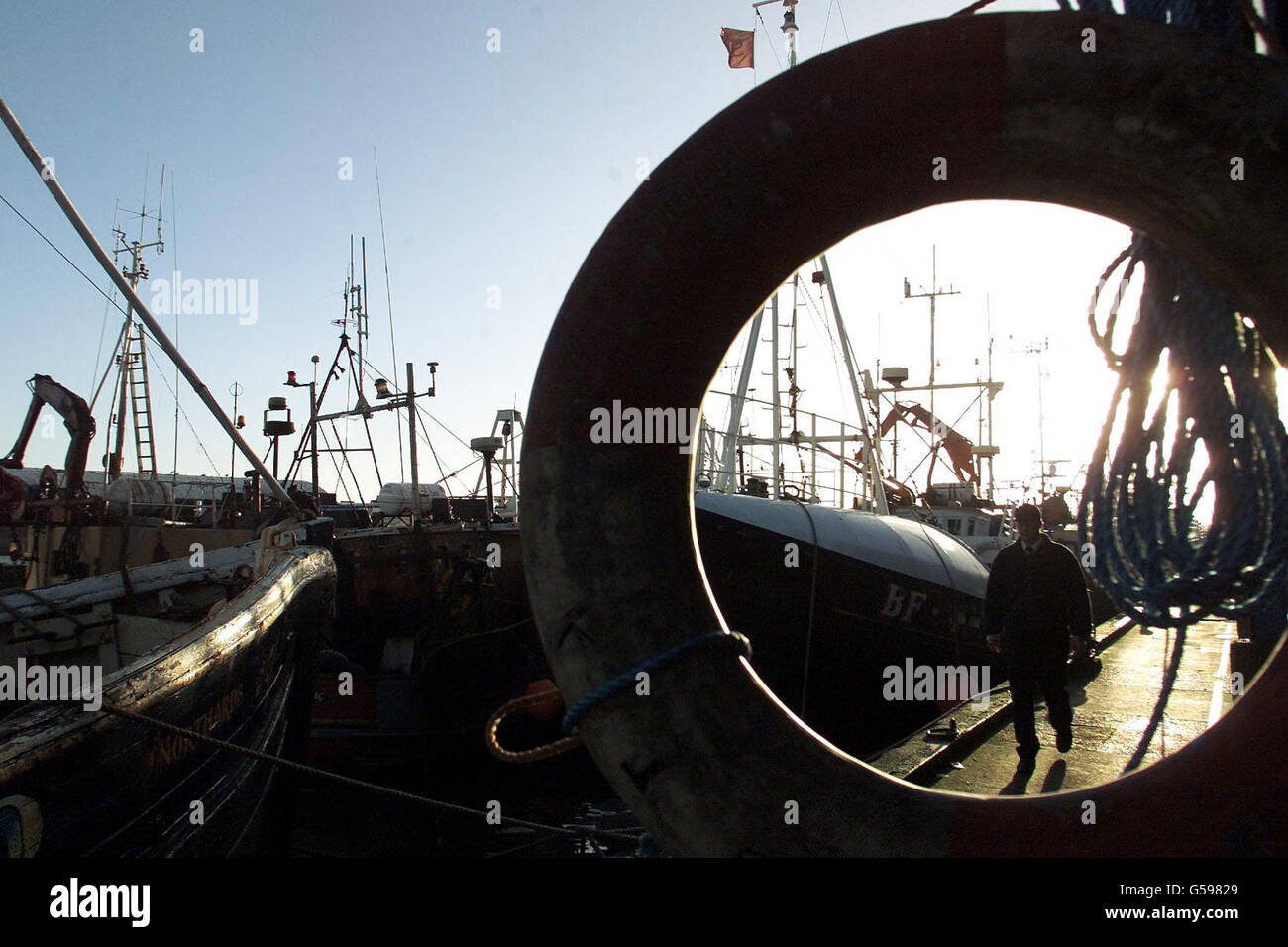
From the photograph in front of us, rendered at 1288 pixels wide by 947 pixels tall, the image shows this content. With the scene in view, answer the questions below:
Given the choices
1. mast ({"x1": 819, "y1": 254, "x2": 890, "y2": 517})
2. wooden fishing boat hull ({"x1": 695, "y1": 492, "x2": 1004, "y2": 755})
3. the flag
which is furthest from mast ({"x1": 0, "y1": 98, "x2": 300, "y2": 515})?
the flag

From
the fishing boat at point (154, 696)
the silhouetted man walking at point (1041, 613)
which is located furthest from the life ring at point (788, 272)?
the silhouetted man walking at point (1041, 613)

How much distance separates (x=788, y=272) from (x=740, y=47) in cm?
1352

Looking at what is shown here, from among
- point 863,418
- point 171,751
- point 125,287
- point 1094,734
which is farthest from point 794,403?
point 171,751

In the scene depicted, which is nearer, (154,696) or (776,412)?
(154,696)

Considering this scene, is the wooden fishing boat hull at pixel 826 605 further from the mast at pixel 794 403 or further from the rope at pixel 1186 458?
the rope at pixel 1186 458

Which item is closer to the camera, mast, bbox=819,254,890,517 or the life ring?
the life ring

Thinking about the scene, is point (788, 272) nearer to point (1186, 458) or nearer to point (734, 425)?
point (1186, 458)

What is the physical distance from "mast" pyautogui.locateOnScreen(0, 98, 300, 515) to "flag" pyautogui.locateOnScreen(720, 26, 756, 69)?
1093 cm

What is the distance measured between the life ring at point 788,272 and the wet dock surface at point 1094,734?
1456 millimetres

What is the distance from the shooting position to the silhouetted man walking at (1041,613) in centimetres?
460

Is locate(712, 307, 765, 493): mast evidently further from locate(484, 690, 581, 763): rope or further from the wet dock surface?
locate(484, 690, 581, 763): rope

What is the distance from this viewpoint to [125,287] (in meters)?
4.66

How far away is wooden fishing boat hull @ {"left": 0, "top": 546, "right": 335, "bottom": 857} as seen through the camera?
2242mm
